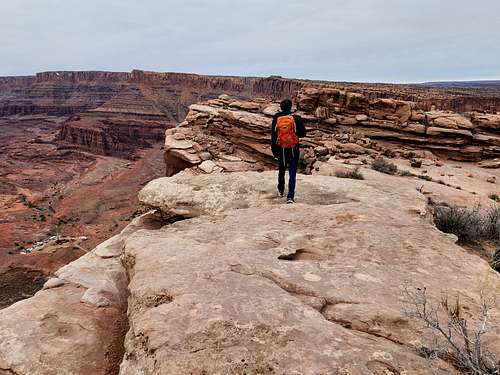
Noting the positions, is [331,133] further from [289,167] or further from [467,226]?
[467,226]

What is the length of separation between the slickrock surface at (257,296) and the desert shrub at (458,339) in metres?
0.10

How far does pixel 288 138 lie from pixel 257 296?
142 inches

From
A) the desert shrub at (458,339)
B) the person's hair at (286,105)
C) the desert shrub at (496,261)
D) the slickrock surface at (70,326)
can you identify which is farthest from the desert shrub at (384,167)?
the slickrock surface at (70,326)

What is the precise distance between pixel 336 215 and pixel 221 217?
163cm

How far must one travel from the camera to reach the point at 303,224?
480 cm

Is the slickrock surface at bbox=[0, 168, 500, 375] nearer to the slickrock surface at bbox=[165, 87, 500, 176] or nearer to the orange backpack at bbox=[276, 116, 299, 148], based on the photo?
the orange backpack at bbox=[276, 116, 299, 148]

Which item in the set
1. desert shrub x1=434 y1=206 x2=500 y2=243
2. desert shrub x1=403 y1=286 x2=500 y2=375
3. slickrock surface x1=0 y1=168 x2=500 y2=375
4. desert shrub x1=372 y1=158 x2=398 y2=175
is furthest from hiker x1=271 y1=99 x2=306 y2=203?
desert shrub x1=372 y1=158 x2=398 y2=175

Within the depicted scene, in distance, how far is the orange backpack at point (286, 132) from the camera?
19.9 ft

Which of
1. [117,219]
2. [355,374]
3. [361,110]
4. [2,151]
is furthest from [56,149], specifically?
[355,374]

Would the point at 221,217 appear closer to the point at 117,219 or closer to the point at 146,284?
the point at 146,284

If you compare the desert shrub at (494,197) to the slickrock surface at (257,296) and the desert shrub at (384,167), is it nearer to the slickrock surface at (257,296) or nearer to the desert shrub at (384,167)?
the desert shrub at (384,167)

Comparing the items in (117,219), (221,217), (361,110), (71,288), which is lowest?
(117,219)

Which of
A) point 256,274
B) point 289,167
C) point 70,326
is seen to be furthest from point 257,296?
point 289,167

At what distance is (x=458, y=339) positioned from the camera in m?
2.54
